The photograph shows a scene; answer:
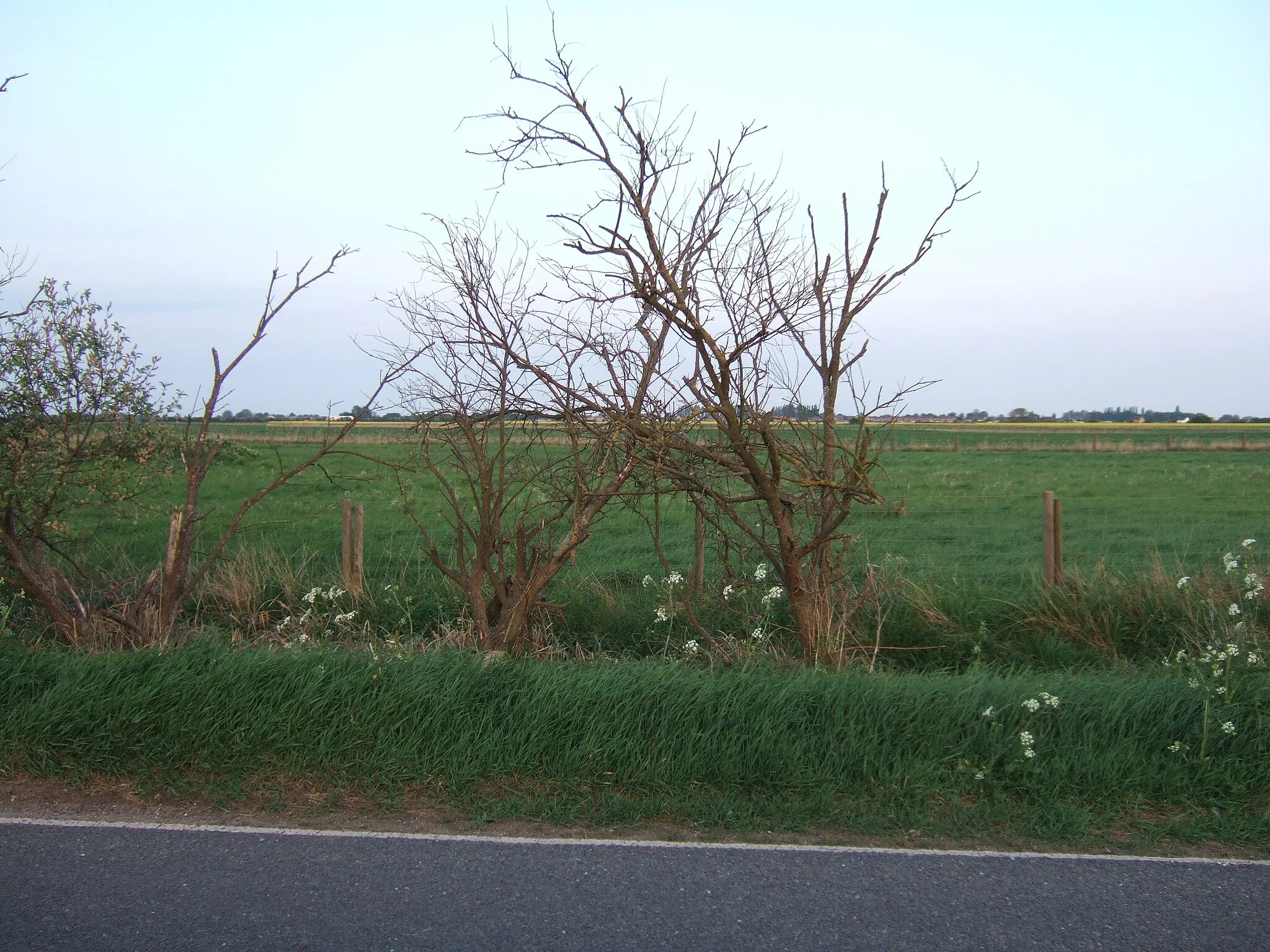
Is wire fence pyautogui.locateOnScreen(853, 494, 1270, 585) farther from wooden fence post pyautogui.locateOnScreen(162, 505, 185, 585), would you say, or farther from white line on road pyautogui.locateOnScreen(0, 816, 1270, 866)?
wooden fence post pyautogui.locateOnScreen(162, 505, 185, 585)

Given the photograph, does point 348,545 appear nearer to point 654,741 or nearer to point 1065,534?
point 654,741

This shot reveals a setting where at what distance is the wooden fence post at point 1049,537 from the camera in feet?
29.6

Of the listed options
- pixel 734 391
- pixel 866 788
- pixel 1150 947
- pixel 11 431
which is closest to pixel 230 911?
pixel 866 788

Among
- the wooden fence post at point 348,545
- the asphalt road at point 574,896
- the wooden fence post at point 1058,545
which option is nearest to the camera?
the asphalt road at point 574,896

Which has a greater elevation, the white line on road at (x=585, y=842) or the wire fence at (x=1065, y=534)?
the wire fence at (x=1065, y=534)

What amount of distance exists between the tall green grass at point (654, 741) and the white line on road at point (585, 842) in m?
0.23

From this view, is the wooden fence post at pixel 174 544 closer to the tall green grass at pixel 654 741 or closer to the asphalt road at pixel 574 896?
the tall green grass at pixel 654 741

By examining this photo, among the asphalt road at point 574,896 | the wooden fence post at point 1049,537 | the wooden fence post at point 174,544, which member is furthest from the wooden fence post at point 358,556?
the wooden fence post at point 1049,537

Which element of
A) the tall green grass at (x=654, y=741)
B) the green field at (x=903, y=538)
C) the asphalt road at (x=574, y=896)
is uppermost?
the green field at (x=903, y=538)

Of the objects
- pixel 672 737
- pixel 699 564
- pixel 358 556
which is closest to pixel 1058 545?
pixel 699 564

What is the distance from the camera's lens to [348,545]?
9.60m

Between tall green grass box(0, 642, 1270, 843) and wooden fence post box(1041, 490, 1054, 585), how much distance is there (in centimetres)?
352

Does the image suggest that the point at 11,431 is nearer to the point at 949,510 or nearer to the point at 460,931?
the point at 460,931

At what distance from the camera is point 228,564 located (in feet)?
31.1
